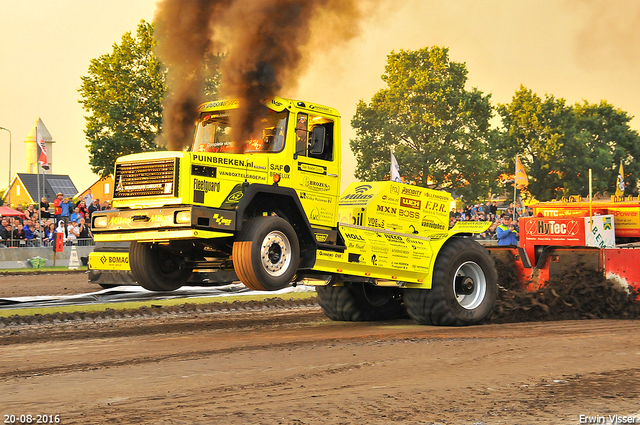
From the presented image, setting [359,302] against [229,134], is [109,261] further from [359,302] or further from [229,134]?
[359,302]

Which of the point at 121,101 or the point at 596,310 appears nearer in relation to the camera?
the point at 596,310

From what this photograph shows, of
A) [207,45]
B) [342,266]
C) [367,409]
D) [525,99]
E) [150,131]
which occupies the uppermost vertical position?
[525,99]

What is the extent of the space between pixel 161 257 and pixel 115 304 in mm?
4403

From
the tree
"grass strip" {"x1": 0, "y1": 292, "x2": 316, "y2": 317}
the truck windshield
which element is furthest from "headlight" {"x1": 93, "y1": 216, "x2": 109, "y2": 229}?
the tree

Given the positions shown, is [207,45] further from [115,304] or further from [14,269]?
[14,269]

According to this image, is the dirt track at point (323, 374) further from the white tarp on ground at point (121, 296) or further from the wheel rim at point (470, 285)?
the white tarp on ground at point (121, 296)

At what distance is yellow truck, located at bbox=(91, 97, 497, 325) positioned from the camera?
882 cm

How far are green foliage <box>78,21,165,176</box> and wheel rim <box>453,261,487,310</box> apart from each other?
3037cm

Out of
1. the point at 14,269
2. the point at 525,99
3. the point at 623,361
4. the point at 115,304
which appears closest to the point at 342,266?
the point at 623,361

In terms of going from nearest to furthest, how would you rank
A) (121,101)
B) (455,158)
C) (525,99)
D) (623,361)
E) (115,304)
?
(623,361)
(115,304)
(121,101)
(455,158)
(525,99)

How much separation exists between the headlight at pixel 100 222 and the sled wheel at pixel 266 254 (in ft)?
5.63

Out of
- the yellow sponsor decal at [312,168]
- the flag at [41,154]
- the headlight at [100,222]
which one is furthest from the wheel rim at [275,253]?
the flag at [41,154]

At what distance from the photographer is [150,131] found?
41000 mm

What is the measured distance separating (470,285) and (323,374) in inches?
181
